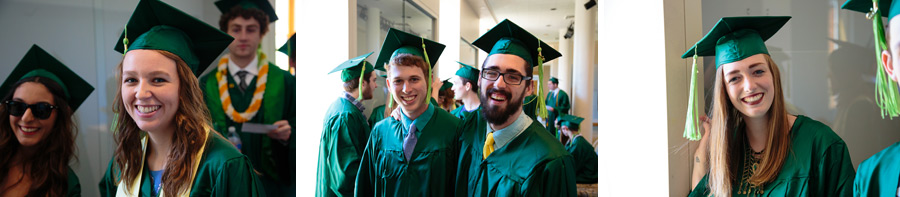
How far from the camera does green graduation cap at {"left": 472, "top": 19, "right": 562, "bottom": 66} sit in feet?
6.25

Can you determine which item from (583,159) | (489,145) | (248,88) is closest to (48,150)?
(248,88)

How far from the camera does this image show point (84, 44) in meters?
2.38

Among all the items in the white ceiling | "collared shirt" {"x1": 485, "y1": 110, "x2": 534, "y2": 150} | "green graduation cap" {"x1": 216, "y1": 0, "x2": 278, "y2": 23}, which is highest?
the white ceiling

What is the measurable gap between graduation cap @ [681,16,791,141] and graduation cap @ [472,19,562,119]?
24.0 inches

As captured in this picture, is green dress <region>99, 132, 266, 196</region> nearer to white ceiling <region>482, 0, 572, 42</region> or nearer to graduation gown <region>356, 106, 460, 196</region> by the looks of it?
graduation gown <region>356, 106, 460, 196</region>

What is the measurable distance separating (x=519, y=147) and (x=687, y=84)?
40.8 inches

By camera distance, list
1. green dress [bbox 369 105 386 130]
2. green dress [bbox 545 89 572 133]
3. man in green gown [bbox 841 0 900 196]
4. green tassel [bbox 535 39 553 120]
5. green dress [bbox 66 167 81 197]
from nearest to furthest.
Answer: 1. man in green gown [bbox 841 0 900 196]
2. green tassel [bbox 535 39 553 120]
3. green dress [bbox 66 167 81 197]
4. green dress [bbox 369 105 386 130]
5. green dress [bbox 545 89 572 133]

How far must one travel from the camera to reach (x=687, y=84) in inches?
86.7

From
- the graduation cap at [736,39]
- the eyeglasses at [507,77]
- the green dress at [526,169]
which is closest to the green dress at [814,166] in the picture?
the graduation cap at [736,39]

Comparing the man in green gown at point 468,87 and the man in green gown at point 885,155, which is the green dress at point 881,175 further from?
the man in green gown at point 468,87

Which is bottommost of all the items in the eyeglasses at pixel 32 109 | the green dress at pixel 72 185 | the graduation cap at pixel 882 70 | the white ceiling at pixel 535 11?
the green dress at pixel 72 185

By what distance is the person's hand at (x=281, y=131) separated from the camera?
114 inches

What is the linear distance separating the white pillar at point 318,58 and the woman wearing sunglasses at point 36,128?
147 centimetres

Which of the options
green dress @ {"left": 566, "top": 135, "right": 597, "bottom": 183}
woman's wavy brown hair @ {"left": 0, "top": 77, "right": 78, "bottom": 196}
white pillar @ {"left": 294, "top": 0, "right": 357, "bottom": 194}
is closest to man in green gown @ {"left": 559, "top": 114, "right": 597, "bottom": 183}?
green dress @ {"left": 566, "top": 135, "right": 597, "bottom": 183}
